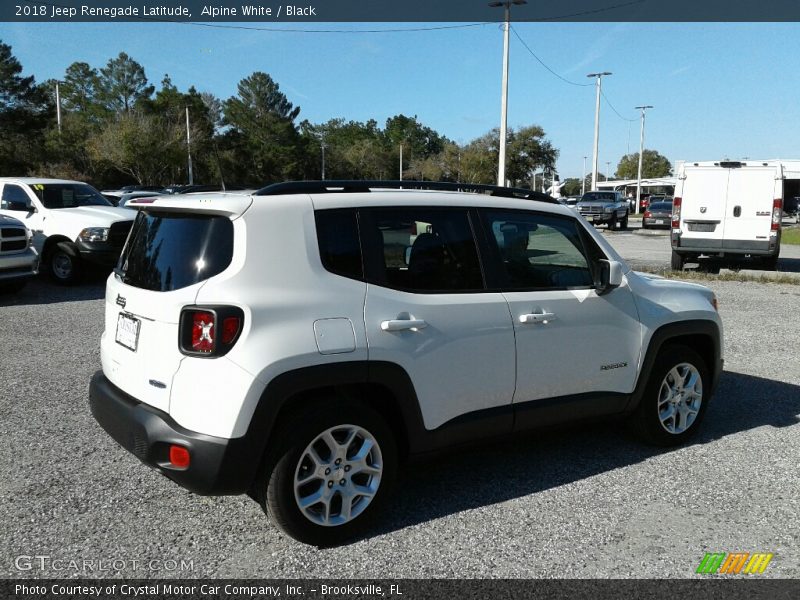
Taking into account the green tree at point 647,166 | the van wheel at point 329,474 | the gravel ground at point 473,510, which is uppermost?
the green tree at point 647,166

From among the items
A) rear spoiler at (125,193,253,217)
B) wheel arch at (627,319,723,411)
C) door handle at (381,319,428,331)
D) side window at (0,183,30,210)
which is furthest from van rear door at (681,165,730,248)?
rear spoiler at (125,193,253,217)

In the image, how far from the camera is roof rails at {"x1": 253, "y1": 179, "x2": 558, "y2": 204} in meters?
3.42

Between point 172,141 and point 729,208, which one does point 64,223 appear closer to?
point 729,208

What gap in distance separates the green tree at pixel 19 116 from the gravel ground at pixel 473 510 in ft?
167

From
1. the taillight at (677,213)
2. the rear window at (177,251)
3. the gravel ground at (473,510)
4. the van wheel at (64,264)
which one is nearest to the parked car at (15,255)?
the van wheel at (64,264)

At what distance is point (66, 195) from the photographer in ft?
42.4

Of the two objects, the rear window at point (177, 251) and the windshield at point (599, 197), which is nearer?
the rear window at point (177, 251)

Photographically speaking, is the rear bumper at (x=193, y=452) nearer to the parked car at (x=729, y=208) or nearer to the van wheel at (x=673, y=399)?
the van wheel at (x=673, y=399)

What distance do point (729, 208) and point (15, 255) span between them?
45.1 ft

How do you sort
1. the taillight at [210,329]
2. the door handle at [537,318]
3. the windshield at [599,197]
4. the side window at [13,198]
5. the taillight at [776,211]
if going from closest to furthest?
the taillight at [210,329]
the door handle at [537,318]
the side window at [13,198]
the taillight at [776,211]
the windshield at [599,197]

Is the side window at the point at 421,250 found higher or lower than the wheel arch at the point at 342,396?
higher

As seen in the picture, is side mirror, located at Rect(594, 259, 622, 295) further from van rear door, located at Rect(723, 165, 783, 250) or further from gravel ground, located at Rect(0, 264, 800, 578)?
van rear door, located at Rect(723, 165, 783, 250)

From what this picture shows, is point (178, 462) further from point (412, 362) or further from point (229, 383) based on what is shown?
point (412, 362)

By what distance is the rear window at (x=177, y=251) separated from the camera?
3.17m
